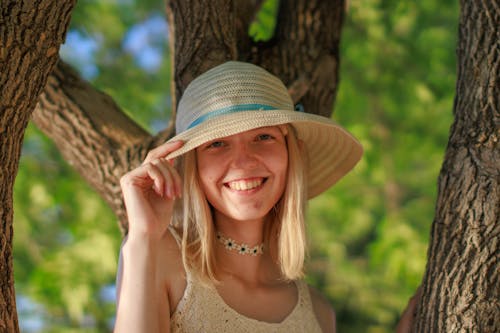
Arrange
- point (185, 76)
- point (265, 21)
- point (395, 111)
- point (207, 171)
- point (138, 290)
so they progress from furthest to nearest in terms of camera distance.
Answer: point (395, 111)
point (265, 21)
point (185, 76)
point (207, 171)
point (138, 290)

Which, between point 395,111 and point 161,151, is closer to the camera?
point 161,151

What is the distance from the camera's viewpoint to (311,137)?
323 cm

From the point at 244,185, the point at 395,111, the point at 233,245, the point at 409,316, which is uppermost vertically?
the point at 395,111

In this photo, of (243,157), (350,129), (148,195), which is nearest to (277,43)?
(243,157)

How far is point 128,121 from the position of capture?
3.74m

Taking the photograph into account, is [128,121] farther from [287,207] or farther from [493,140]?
[493,140]

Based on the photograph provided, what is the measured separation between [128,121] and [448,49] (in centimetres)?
400

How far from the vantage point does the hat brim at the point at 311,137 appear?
2.74 metres

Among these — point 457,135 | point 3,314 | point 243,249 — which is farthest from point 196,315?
point 457,135

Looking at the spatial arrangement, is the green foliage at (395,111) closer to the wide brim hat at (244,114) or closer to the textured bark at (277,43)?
the textured bark at (277,43)

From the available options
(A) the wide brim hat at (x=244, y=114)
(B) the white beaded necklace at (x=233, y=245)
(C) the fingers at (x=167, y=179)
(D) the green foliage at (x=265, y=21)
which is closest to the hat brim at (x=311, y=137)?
(A) the wide brim hat at (x=244, y=114)

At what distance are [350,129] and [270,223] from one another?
400 centimetres

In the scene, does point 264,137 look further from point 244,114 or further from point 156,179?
point 156,179

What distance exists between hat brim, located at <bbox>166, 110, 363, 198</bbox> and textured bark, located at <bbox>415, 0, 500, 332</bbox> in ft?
1.72
